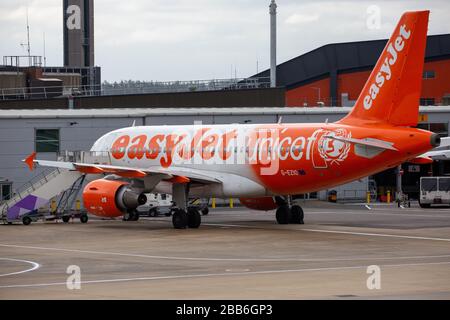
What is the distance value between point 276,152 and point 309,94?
200 feet

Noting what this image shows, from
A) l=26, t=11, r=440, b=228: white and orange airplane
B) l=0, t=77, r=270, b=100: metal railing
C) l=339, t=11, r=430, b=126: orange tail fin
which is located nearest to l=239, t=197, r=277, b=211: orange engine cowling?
l=26, t=11, r=440, b=228: white and orange airplane

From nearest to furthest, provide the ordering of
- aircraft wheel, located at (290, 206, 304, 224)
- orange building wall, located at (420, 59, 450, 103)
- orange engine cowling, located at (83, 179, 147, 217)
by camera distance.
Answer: orange engine cowling, located at (83, 179, 147, 217) → aircraft wheel, located at (290, 206, 304, 224) → orange building wall, located at (420, 59, 450, 103)

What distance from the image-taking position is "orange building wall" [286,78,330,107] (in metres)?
106

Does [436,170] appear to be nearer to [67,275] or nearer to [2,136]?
[2,136]

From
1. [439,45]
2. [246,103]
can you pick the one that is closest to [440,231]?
[246,103]

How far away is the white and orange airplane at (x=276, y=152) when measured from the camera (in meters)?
44.0

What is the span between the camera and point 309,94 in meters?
108

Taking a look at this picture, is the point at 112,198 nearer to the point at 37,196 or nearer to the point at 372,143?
the point at 37,196

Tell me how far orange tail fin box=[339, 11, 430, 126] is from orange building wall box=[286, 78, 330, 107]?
59136mm

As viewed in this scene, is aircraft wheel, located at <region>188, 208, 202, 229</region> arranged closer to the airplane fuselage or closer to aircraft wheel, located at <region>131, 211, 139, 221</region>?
the airplane fuselage

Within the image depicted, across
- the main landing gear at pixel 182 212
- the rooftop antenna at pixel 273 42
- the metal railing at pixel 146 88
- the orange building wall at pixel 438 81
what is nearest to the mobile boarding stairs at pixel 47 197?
the main landing gear at pixel 182 212

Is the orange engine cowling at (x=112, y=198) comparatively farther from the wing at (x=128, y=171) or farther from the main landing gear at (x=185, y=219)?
the main landing gear at (x=185, y=219)

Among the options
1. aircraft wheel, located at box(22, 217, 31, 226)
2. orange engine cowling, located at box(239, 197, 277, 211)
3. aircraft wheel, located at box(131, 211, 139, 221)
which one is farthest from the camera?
aircraft wheel, located at box(131, 211, 139, 221)
